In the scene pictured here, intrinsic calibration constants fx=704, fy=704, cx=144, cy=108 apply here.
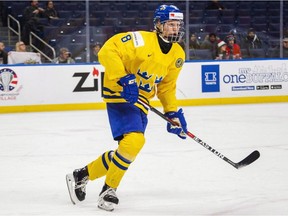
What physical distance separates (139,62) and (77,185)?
779mm

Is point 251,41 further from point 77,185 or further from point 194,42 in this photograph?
point 77,185

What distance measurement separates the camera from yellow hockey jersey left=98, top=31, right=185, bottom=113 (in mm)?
3680

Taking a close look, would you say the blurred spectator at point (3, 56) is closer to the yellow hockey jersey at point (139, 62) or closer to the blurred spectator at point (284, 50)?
the blurred spectator at point (284, 50)

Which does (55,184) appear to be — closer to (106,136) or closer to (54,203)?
(54,203)

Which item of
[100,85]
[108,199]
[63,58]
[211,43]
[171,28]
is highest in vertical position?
[171,28]

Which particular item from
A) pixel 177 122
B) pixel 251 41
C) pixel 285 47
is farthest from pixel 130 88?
pixel 285 47

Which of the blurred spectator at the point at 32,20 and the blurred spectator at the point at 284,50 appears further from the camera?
the blurred spectator at the point at 284,50

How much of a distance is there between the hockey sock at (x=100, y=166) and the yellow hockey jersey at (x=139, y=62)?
0.30 m

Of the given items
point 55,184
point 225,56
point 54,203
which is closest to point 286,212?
point 54,203

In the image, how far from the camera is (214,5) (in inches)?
429

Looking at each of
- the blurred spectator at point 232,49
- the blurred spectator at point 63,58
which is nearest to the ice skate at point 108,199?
the blurred spectator at point 63,58

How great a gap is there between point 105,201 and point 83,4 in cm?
650

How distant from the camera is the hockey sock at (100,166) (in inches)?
152

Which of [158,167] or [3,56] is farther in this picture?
[3,56]
